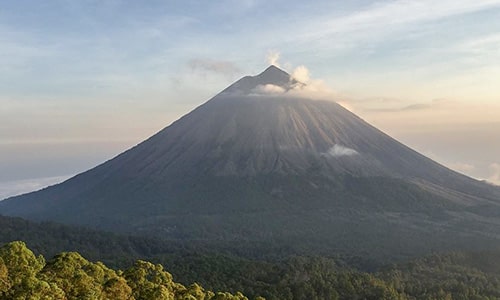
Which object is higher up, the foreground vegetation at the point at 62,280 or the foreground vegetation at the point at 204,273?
the foreground vegetation at the point at 62,280

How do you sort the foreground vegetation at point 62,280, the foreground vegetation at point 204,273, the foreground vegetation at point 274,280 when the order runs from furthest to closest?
the foreground vegetation at point 204,273
the foreground vegetation at point 274,280
the foreground vegetation at point 62,280

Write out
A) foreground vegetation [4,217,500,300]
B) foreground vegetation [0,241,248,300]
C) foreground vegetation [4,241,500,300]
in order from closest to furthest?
foreground vegetation [0,241,248,300]
foreground vegetation [4,241,500,300]
foreground vegetation [4,217,500,300]

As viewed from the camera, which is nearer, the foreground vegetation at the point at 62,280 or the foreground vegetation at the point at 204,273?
the foreground vegetation at the point at 62,280

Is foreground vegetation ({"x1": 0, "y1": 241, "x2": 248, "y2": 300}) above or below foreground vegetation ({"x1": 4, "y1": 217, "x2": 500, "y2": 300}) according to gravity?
above

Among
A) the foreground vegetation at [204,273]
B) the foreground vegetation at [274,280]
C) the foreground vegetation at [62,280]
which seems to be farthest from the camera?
the foreground vegetation at [204,273]

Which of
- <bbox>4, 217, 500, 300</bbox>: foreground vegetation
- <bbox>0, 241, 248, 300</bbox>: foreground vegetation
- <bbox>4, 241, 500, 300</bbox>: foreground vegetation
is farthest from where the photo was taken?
<bbox>4, 217, 500, 300</bbox>: foreground vegetation

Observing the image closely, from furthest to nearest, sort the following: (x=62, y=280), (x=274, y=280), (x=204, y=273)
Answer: (x=204, y=273), (x=274, y=280), (x=62, y=280)

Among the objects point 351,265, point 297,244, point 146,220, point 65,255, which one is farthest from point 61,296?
point 146,220

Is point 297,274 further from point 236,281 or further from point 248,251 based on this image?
point 248,251

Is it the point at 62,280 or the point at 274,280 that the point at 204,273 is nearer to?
the point at 274,280

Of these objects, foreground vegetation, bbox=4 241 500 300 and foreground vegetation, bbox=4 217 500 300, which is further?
foreground vegetation, bbox=4 217 500 300

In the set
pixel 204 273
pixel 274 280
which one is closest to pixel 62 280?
pixel 204 273
